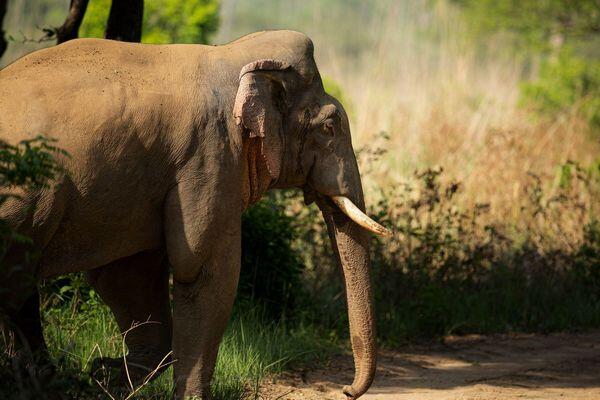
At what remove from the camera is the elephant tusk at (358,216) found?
5871 millimetres

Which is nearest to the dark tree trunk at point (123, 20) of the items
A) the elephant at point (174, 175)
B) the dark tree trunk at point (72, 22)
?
the dark tree trunk at point (72, 22)

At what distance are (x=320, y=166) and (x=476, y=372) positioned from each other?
8.92 feet

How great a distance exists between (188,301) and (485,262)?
531 centimetres

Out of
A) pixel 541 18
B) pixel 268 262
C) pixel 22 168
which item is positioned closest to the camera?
pixel 22 168

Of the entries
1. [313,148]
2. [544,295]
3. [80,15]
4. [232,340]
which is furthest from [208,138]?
[544,295]

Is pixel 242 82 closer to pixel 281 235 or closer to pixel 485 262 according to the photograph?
pixel 281 235

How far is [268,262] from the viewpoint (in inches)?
327

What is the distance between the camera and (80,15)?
25.7 ft

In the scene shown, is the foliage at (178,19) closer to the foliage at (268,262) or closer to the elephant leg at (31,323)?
the foliage at (268,262)

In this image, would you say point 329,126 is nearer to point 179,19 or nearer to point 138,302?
point 138,302

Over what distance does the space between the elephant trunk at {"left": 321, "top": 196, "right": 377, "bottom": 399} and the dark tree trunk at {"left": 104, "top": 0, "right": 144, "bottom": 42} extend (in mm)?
2661

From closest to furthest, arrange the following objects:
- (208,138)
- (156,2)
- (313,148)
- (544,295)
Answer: (208,138) < (313,148) < (544,295) < (156,2)

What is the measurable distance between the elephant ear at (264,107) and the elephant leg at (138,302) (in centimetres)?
93

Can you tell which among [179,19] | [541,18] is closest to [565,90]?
[541,18]
